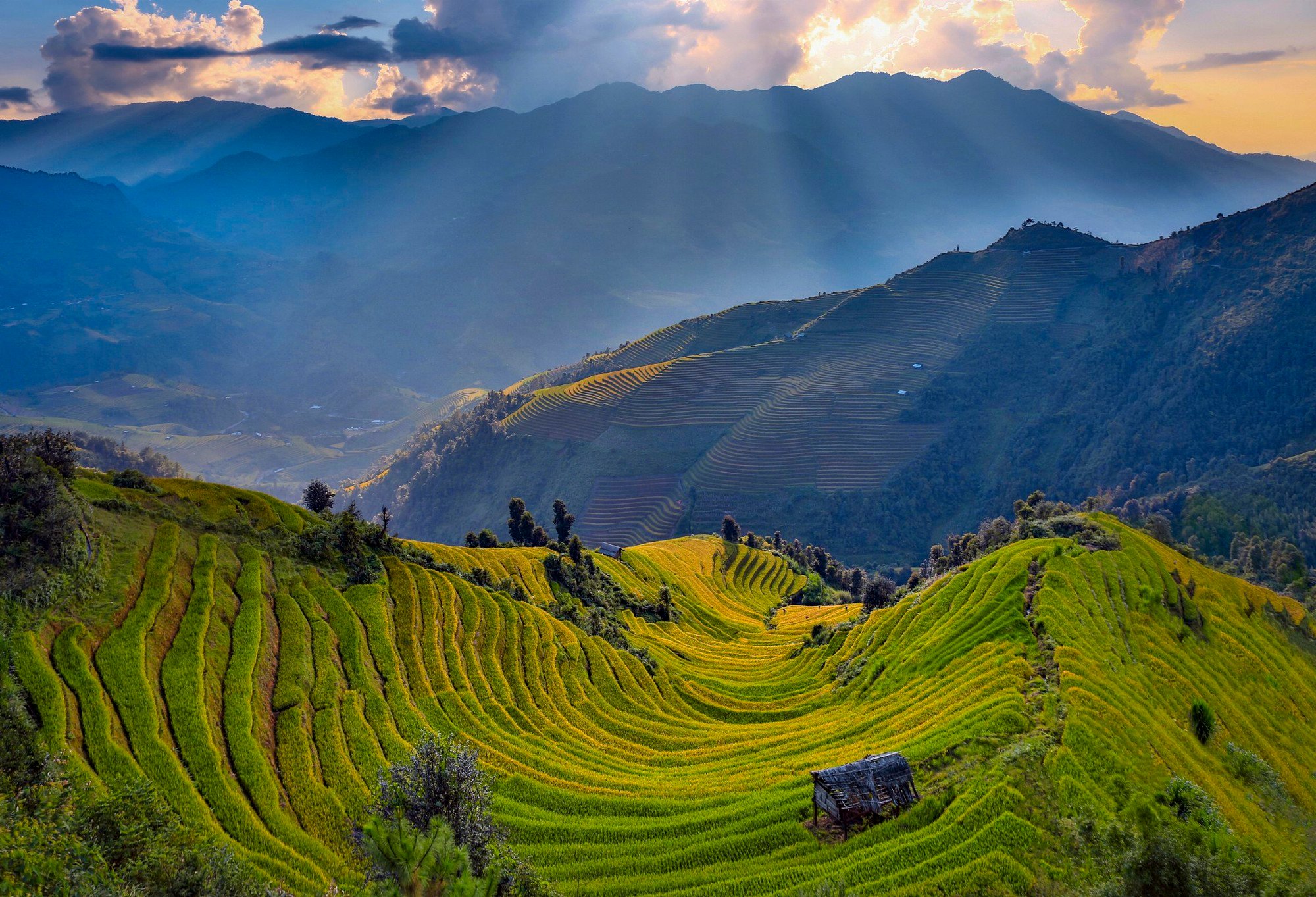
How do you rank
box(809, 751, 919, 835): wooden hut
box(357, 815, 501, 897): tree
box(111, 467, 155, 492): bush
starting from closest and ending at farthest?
1. box(357, 815, 501, 897): tree
2. box(809, 751, 919, 835): wooden hut
3. box(111, 467, 155, 492): bush

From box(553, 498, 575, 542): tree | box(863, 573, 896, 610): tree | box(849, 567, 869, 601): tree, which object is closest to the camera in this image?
box(863, 573, 896, 610): tree

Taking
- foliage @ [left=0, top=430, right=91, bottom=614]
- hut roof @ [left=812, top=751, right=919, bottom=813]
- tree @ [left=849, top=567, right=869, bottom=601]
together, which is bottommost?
tree @ [left=849, top=567, right=869, bottom=601]

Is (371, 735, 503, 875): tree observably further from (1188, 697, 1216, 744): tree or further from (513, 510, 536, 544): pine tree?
(513, 510, 536, 544): pine tree

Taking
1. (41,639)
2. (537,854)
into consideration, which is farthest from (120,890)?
(41,639)

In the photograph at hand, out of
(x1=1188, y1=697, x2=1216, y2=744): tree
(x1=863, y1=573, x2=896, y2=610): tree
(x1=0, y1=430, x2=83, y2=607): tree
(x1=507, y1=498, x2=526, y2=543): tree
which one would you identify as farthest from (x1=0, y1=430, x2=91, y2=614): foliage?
(x1=507, y1=498, x2=526, y2=543): tree

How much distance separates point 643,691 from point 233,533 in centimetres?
2611

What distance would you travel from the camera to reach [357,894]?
762 inches

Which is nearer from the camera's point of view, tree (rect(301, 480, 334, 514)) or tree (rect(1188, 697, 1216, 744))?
tree (rect(1188, 697, 1216, 744))

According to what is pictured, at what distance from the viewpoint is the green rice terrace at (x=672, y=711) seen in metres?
26.2

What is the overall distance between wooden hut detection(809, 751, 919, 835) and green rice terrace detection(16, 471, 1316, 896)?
544mm

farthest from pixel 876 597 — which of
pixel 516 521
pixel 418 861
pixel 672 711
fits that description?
pixel 418 861

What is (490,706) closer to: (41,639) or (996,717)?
(41,639)

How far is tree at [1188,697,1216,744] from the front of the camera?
35781 millimetres

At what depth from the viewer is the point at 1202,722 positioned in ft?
118
